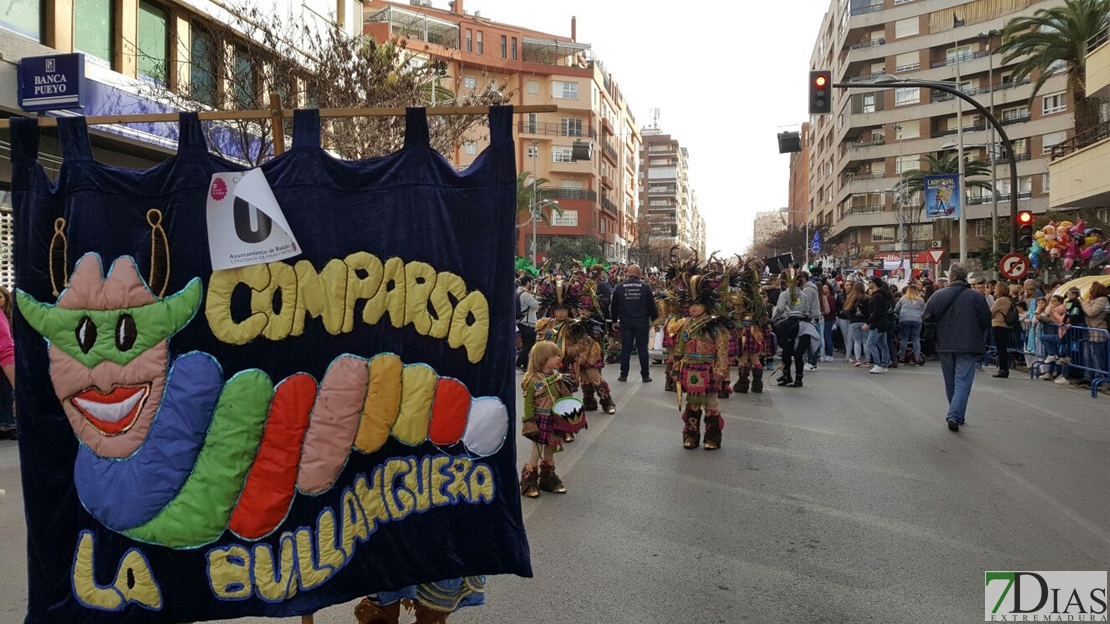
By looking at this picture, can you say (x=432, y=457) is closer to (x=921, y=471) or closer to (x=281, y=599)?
(x=281, y=599)

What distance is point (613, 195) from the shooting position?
3467 inches

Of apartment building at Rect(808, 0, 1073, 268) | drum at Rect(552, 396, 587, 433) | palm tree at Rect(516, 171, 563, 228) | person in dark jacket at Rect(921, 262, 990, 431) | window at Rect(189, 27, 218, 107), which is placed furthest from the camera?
palm tree at Rect(516, 171, 563, 228)

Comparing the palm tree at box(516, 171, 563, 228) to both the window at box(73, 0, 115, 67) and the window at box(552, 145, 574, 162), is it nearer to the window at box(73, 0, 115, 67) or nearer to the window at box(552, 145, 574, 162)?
the window at box(552, 145, 574, 162)

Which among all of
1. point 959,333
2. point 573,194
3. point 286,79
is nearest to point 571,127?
point 573,194

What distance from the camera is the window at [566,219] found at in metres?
71.1

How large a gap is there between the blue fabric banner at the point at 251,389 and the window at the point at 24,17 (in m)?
13.4

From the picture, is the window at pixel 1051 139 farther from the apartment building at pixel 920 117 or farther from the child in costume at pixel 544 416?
the child in costume at pixel 544 416

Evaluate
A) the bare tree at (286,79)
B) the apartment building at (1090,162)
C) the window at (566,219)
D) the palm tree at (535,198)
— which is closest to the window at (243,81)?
the bare tree at (286,79)

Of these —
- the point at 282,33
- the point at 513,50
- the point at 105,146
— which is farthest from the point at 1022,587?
the point at 513,50

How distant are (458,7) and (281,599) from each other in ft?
229

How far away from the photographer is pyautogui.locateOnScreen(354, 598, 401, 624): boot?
3773 mm

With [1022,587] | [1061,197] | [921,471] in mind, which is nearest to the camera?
[1022,587]

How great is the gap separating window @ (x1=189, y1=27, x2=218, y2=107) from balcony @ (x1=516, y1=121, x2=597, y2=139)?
4964cm

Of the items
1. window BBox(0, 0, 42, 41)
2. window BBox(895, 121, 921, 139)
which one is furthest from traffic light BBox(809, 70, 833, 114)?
window BBox(895, 121, 921, 139)
